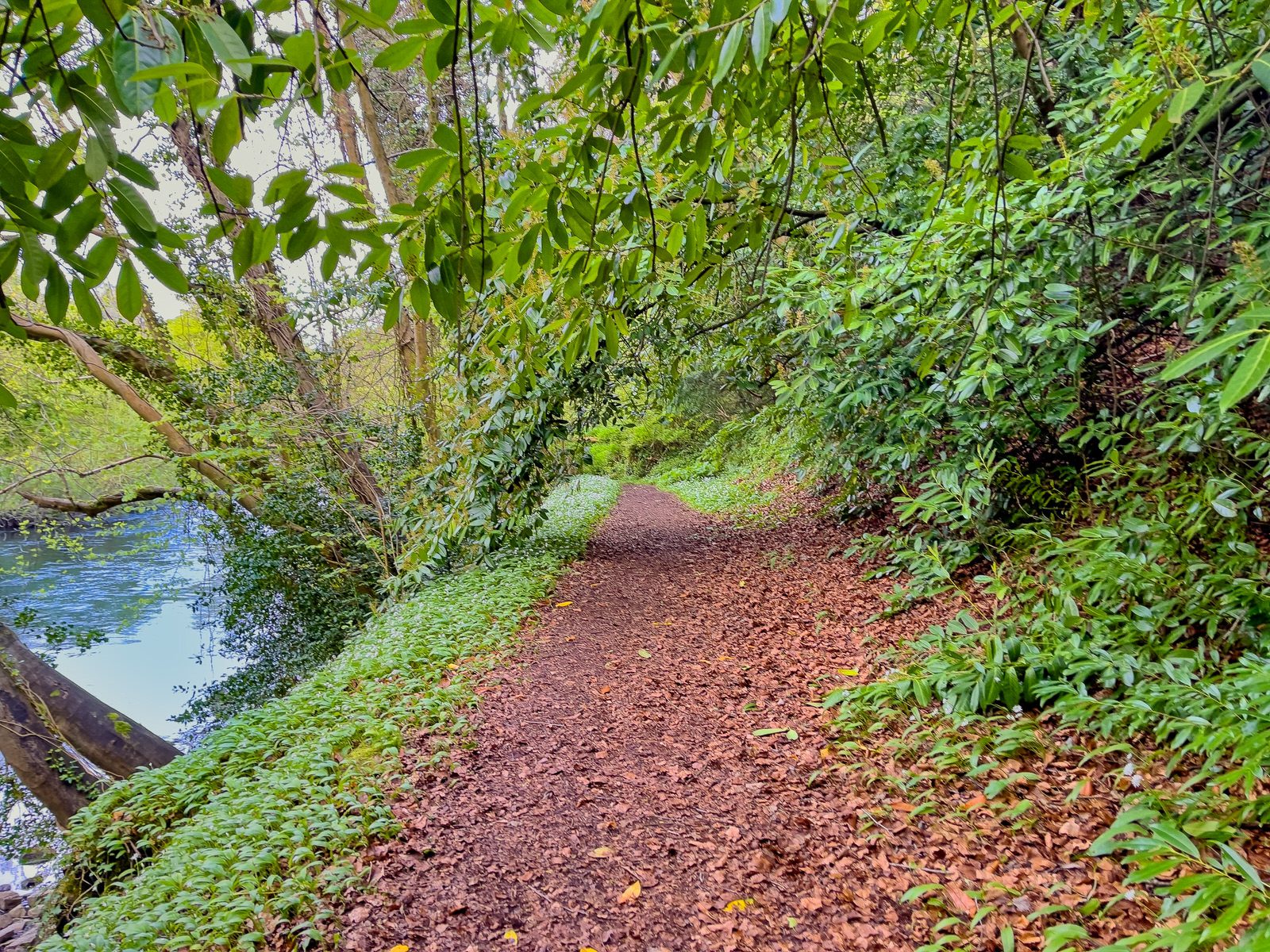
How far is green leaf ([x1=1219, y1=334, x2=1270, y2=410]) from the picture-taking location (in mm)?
617

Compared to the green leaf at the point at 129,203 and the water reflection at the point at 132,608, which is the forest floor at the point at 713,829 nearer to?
the green leaf at the point at 129,203

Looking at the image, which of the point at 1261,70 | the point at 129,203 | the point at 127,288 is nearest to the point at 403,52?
the point at 129,203

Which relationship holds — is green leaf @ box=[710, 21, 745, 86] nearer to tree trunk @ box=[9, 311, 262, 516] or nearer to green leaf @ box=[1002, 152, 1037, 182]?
green leaf @ box=[1002, 152, 1037, 182]

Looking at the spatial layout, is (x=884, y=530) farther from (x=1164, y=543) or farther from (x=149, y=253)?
(x=149, y=253)

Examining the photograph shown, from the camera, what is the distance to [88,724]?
5438 mm

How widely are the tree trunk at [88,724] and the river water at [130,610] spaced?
73 centimetres

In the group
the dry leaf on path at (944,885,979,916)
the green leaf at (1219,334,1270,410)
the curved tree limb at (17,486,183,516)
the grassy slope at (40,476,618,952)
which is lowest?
the dry leaf on path at (944,885,979,916)

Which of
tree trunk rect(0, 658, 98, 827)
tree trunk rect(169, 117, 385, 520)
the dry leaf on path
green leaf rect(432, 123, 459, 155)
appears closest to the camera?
green leaf rect(432, 123, 459, 155)

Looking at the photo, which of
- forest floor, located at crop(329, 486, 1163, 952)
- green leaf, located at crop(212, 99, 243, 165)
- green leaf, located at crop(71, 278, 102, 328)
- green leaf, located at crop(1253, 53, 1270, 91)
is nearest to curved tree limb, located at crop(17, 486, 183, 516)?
forest floor, located at crop(329, 486, 1163, 952)

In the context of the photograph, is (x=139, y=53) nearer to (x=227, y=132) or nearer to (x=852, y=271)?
(x=227, y=132)

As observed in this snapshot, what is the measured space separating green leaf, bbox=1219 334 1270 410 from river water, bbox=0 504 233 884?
8.67 metres

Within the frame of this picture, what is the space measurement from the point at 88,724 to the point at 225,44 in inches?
284

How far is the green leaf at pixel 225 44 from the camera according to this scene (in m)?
0.73

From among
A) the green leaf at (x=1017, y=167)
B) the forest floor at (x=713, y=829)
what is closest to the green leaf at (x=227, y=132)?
the green leaf at (x=1017, y=167)
